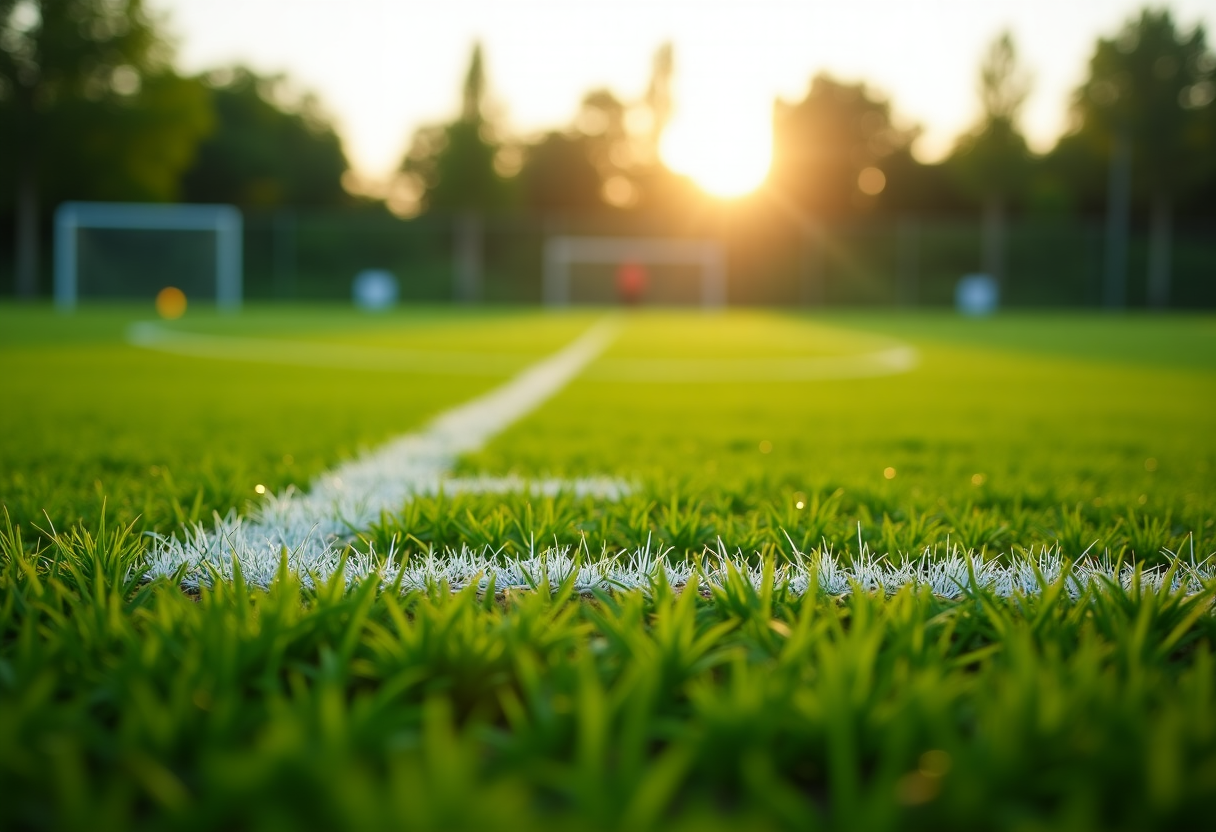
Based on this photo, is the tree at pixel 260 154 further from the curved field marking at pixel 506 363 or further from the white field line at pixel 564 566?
the white field line at pixel 564 566

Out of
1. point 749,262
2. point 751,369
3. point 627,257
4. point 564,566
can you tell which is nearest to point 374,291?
point 627,257

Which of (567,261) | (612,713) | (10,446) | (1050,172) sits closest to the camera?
(612,713)

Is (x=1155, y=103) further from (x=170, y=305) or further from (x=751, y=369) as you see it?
(x=751, y=369)

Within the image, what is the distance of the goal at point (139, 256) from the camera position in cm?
2391

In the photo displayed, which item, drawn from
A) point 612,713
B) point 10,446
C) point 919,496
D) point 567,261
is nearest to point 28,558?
point 612,713

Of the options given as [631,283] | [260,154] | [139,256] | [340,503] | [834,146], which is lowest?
[340,503]

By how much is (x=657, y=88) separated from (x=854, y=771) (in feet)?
168

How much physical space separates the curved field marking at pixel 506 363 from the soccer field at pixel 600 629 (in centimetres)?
338

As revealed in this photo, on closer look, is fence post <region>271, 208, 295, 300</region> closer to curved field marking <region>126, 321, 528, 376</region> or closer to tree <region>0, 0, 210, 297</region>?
tree <region>0, 0, 210, 297</region>

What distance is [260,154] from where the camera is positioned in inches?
1564

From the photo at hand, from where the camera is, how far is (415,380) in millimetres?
6684

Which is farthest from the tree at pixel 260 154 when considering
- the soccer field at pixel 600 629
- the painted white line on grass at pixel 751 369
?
the soccer field at pixel 600 629

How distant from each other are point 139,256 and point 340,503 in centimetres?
2501

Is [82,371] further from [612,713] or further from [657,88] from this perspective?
[657,88]
